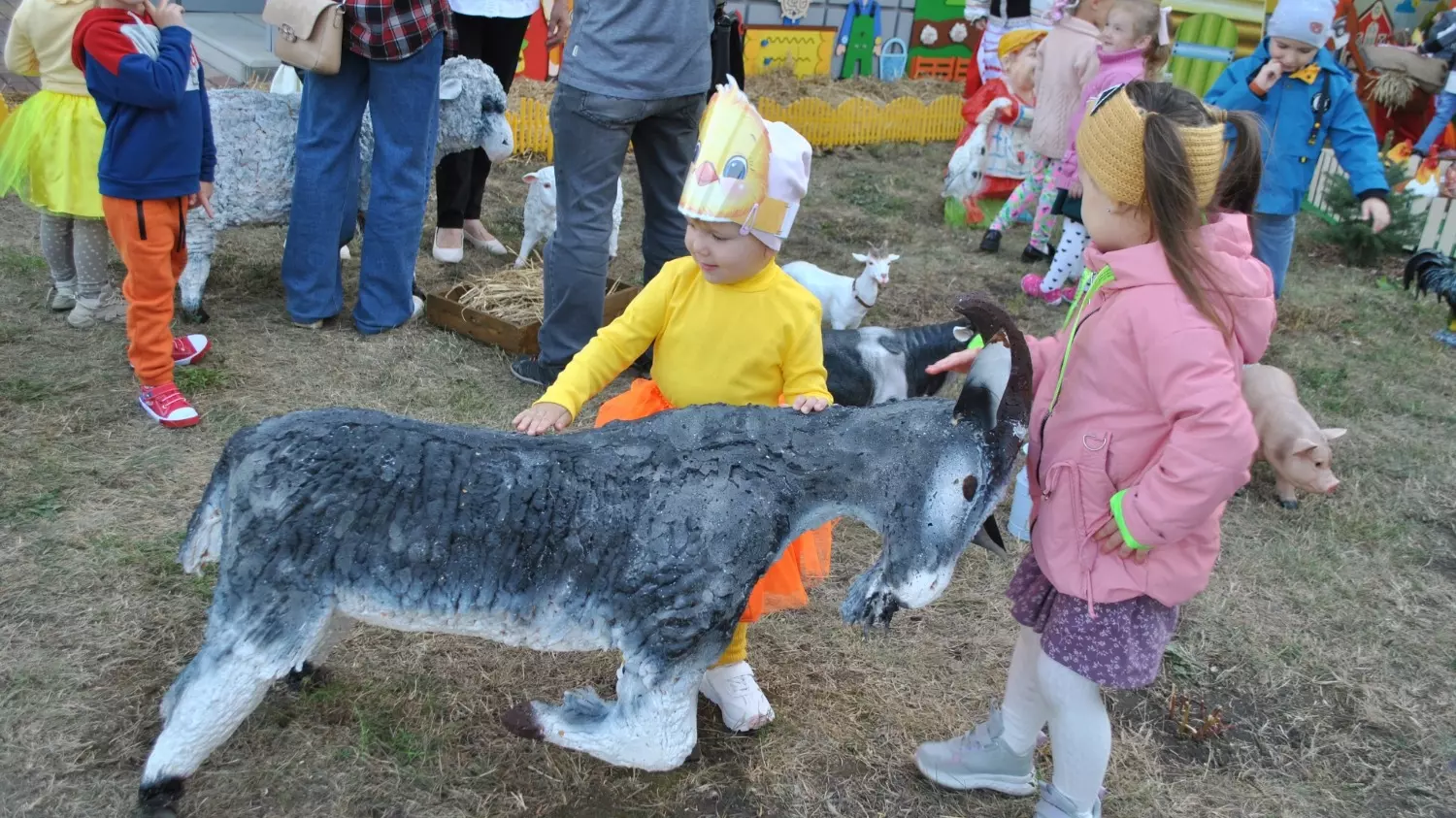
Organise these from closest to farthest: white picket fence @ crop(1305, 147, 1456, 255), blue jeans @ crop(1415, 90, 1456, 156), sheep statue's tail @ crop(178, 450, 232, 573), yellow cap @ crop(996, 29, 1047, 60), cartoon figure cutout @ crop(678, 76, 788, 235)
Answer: sheep statue's tail @ crop(178, 450, 232, 573) → cartoon figure cutout @ crop(678, 76, 788, 235) → yellow cap @ crop(996, 29, 1047, 60) → white picket fence @ crop(1305, 147, 1456, 255) → blue jeans @ crop(1415, 90, 1456, 156)

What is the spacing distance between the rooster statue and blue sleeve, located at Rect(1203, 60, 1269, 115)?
1776 mm

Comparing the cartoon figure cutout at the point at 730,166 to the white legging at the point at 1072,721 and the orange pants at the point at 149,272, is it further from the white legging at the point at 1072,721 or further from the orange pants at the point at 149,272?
the orange pants at the point at 149,272

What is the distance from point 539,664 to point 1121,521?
167 centimetres

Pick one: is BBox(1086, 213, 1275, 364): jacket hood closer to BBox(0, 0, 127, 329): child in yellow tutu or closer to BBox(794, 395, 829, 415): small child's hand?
BBox(794, 395, 829, 415): small child's hand

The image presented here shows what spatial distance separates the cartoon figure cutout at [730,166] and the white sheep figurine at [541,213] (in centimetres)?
320

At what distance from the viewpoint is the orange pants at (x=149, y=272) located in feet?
12.8

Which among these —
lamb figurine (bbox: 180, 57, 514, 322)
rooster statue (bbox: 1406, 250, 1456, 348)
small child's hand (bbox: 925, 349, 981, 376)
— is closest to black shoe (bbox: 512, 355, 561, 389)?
lamb figurine (bbox: 180, 57, 514, 322)

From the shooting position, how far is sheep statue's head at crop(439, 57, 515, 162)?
530 centimetres

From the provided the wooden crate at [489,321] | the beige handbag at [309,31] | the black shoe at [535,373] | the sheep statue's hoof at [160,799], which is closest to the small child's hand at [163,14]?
the beige handbag at [309,31]

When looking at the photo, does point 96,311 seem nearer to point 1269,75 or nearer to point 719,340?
point 719,340

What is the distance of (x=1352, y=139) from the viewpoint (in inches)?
195

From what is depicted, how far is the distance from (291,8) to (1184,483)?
3886 mm

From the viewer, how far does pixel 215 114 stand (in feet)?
15.6

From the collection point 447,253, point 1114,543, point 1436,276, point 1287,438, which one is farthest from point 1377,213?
point 447,253
